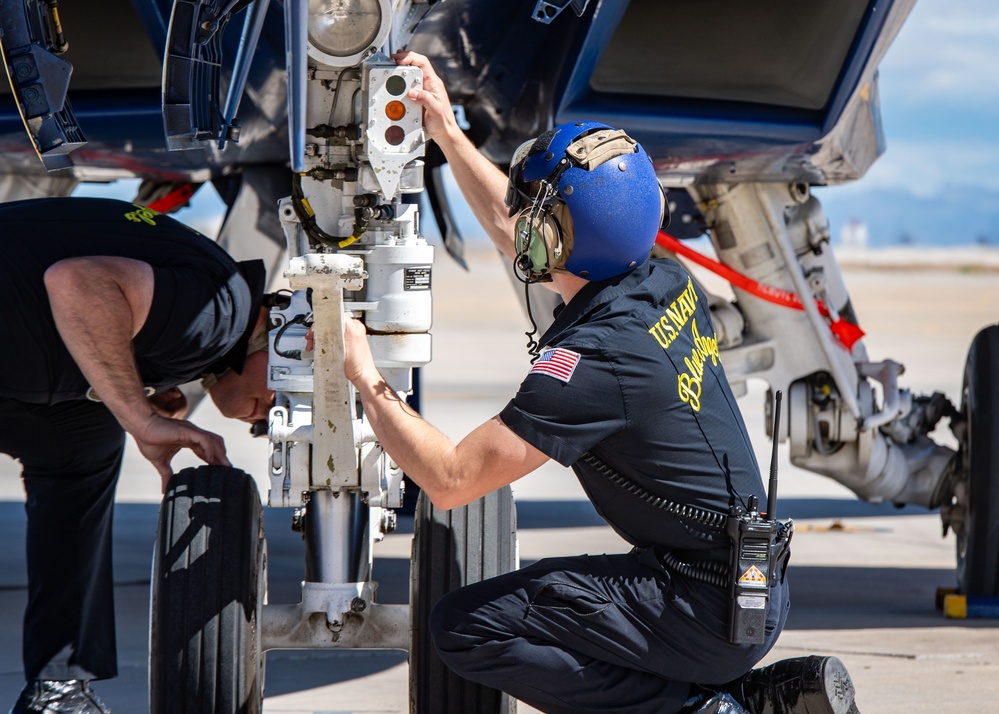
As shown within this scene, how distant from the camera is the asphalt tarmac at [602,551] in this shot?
13.3ft

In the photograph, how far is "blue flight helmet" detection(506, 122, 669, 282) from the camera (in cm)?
268

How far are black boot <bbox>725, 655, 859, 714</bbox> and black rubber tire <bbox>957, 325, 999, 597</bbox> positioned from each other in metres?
2.66

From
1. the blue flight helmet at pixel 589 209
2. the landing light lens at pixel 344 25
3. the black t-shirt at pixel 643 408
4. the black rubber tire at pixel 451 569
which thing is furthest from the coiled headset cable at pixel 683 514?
the landing light lens at pixel 344 25

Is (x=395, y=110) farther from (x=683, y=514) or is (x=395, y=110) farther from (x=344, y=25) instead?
(x=683, y=514)

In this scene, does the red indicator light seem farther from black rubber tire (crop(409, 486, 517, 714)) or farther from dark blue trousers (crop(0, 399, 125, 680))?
dark blue trousers (crop(0, 399, 125, 680))

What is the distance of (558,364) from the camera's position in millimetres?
2545

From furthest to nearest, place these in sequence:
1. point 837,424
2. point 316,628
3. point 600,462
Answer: point 837,424 < point 316,628 < point 600,462

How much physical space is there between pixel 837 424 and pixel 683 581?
110 inches

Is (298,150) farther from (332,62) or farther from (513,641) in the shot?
(513,641)

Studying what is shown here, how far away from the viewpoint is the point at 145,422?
3305mm

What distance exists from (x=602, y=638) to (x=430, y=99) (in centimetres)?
126

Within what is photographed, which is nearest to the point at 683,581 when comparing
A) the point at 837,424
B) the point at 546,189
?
the point at 546,189

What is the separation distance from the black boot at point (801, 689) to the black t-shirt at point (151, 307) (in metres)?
1.69

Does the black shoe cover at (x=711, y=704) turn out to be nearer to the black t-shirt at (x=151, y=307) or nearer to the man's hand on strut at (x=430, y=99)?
the man's hand on strut at (x=430, y=99)
